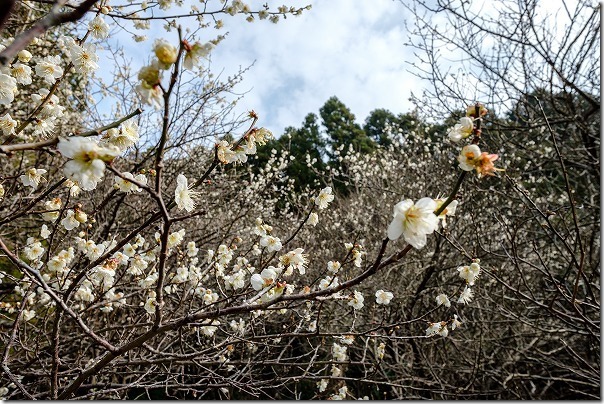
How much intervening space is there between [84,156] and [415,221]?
879 mm

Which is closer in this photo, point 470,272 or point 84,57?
point 84,57

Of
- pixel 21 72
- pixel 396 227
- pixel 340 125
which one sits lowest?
pixel 396 227

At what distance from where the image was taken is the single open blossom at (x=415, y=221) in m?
1.11

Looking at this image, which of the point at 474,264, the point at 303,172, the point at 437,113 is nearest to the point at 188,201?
the point at 474,264

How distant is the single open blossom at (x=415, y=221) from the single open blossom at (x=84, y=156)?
74 centimetres


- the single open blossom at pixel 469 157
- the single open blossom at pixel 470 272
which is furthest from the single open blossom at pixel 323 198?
the single open blossom at pixel 469 157

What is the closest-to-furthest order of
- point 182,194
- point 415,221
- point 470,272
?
1. point 415,221
2. point 182,194
3. point 470,272

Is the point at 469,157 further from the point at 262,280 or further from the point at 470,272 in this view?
the point at 470,272

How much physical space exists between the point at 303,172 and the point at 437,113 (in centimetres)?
1132

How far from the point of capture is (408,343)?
5.25 meters

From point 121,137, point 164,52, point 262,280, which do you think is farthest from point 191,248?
point 164,52

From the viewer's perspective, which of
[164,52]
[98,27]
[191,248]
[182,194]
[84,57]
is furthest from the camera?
[191,248]

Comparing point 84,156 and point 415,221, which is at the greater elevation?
point 84,156

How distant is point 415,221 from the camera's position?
45.5 inches
